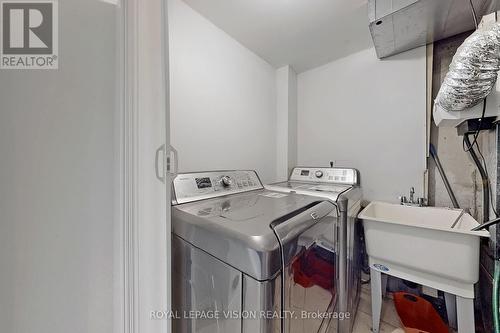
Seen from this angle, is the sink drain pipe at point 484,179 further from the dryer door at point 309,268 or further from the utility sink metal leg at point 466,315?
the dryer door at point 309,268

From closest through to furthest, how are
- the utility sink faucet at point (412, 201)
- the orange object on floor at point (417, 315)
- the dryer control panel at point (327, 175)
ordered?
1. the orange object on floor at point (417, 315)
2. the utility sink faucet at point (412, 201)
3. the dryer control panel at point (327, 175)

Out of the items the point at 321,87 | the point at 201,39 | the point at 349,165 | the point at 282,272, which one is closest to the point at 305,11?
the point at 201,39

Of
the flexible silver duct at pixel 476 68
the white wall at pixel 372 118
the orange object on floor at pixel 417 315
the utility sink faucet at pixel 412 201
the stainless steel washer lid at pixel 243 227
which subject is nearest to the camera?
the stainless steel washer lid at pixel 243 227

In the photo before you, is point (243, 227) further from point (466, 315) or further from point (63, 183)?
point (466, 315)

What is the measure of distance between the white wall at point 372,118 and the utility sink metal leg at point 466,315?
0.92 metres

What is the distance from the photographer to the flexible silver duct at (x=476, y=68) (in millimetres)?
982

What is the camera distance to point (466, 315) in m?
1.19

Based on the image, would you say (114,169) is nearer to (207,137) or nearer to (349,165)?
(207,137)

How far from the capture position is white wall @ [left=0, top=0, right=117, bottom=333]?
0.76m

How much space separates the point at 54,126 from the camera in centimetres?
81

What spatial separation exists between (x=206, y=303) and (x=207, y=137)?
3.78ft

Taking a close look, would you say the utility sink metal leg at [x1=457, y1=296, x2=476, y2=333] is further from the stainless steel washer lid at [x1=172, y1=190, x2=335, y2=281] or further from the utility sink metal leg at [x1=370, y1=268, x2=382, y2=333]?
the stainless steel washer lid at [x1=172, y1=190, x2=335, y2=281]

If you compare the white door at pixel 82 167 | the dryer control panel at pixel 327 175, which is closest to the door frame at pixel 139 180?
the white door at pixel 82 167

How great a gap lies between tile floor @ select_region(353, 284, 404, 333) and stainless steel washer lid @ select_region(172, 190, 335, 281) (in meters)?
1.10
